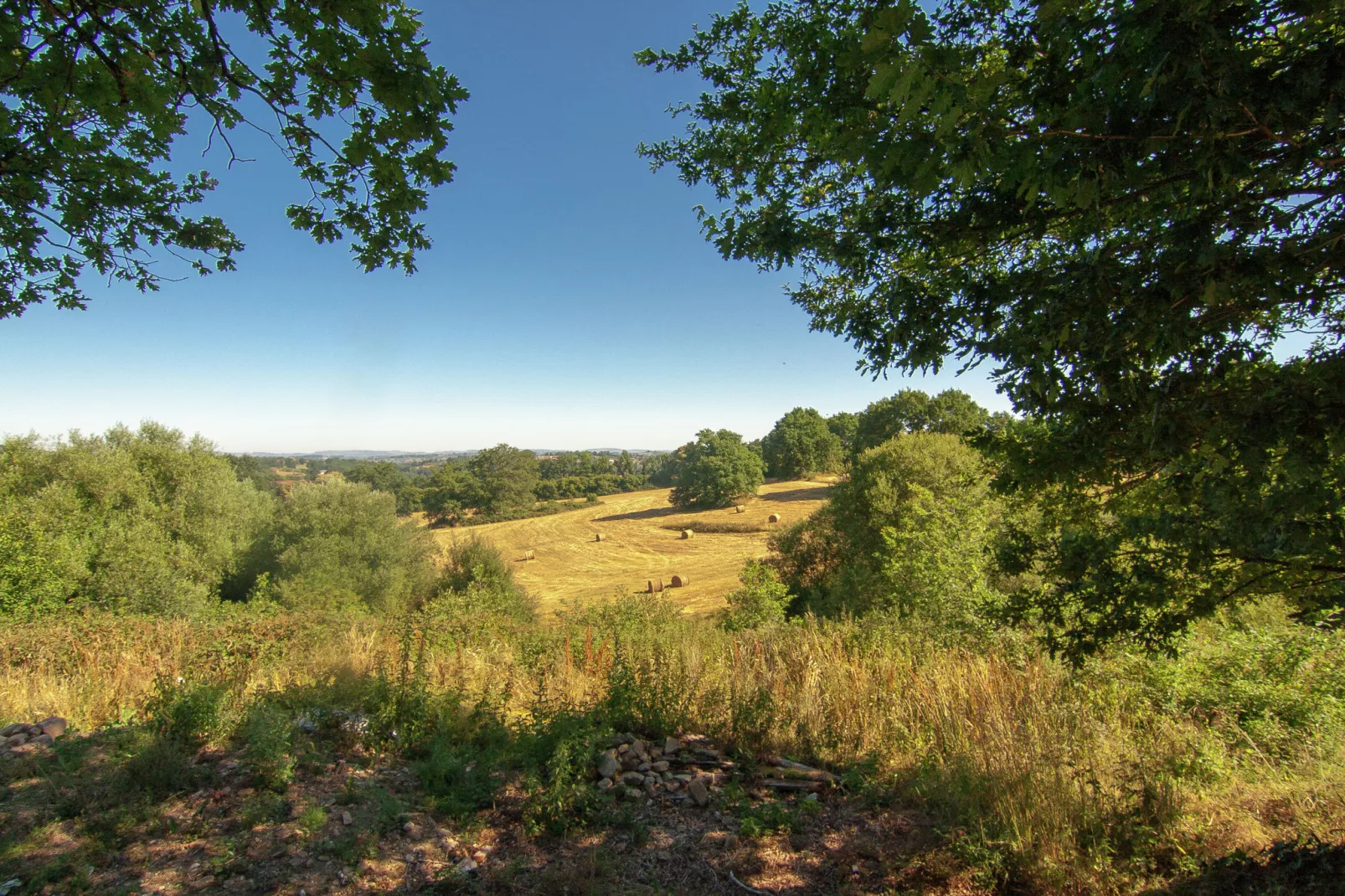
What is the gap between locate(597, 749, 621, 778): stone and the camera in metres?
4.29

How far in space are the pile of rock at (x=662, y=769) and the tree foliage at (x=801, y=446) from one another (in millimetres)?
63311

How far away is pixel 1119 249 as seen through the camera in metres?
2.43

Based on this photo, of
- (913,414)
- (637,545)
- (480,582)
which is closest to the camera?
(480,582)

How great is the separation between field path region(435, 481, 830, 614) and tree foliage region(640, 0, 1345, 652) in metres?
21.2

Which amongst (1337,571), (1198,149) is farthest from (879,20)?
(1337,571)

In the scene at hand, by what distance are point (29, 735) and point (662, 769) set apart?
5.28m

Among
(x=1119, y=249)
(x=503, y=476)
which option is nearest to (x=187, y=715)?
(x=1119, y=249)

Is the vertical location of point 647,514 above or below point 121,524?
below

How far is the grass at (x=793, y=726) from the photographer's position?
11.0 ft

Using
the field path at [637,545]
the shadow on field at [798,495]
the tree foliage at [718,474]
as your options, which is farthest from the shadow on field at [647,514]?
the shadow on field at [798,495]

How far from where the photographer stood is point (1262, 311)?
8.37 feet

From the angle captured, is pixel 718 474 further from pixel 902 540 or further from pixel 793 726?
pixel 793 726

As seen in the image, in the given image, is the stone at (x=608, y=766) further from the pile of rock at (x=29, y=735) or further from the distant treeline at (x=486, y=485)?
the distant treeline at (x=486, y=485)

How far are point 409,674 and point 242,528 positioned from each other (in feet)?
65.6
